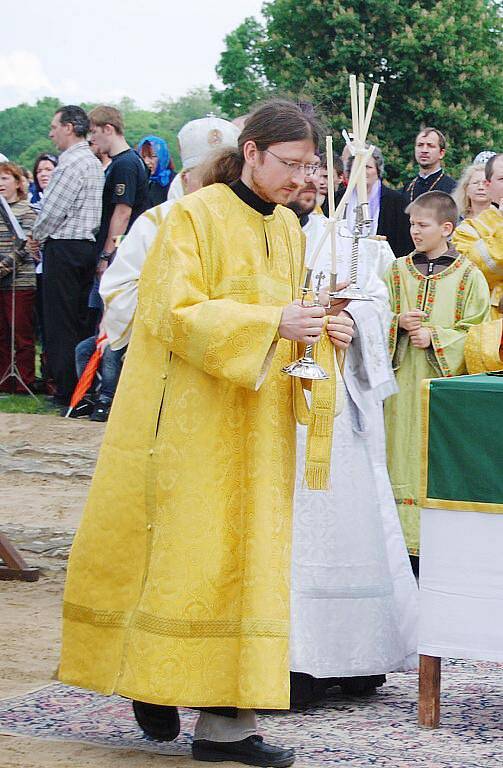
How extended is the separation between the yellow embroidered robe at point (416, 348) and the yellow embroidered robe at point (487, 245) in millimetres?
235

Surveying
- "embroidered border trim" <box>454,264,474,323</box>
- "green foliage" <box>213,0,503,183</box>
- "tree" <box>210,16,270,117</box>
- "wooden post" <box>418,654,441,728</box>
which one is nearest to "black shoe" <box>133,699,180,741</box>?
"wooden post" <box>418,654,441,728</box>

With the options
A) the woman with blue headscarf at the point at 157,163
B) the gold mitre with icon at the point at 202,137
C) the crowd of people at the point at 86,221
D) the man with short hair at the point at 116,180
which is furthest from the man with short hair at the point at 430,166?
the gold mitre with icon at the point at 202,137

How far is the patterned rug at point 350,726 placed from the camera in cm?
431

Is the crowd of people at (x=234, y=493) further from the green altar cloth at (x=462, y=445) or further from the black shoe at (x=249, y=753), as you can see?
the green altar cloth at (x=462, y=445)

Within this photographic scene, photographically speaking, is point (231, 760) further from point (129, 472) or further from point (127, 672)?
point (129, 472)

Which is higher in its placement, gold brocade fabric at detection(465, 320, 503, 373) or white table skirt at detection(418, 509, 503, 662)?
gold brocade fabric at detection(465, 320, 503, 373)

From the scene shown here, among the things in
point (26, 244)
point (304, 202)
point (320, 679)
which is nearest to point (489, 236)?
point (304, 202)

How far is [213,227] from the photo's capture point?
13.6 ft

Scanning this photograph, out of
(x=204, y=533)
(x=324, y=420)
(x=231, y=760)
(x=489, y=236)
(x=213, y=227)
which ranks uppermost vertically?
(x=489, y=236)

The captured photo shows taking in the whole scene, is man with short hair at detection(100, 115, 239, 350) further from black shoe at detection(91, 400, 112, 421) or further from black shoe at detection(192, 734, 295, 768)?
black shoe at detection(91, 400, 112, 421)

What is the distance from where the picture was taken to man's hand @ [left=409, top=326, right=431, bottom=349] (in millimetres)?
6629

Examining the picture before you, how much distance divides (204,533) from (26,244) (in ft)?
24.2

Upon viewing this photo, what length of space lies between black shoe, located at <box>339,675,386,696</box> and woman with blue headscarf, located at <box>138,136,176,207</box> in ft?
20.4

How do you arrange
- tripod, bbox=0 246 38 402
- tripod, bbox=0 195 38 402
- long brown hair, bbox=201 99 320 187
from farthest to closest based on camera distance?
tripod, bbox=0 246 38 402, tripod, bbox=0 195 38 402, long brown hair, bbox=201 99 320 187
